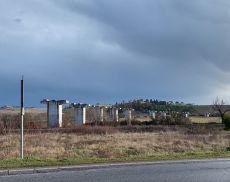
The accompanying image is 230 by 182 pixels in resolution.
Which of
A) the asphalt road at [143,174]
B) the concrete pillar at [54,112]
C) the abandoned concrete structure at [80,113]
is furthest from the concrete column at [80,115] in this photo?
the asphalt road at [143,174]

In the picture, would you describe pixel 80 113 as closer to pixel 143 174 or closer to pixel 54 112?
pixel 54 112

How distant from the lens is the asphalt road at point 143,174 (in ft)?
43.7

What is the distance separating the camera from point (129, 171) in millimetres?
15250

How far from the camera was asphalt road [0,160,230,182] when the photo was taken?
13.3 metres

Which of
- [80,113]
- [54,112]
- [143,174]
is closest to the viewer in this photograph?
[143,174]

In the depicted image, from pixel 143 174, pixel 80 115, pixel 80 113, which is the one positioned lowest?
pixel 143 174

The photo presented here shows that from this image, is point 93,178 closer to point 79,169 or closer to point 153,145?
point 79,169

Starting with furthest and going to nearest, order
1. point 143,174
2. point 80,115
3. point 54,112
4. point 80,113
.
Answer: point 80,113
point 80,115
point 54,112
point 143,174

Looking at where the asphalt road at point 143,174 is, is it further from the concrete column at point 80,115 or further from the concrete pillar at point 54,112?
the concrete column at point 80,115

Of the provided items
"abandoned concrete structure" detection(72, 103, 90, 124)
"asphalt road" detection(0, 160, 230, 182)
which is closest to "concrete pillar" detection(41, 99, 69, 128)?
"abandoned concrete structure" detection(72, 103, 90, 124)

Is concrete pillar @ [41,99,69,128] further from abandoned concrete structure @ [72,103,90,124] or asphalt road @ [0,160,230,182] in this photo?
asphalt road @ [0,160,230,182]

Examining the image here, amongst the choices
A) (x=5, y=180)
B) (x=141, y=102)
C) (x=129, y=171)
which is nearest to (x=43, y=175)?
(x=5, y=180)

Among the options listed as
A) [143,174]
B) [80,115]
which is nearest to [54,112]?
[80,115]

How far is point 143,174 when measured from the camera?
14375 millimetres
